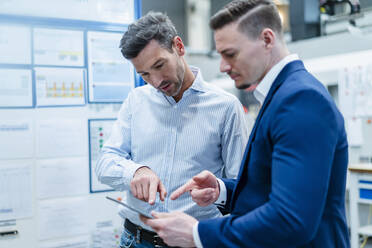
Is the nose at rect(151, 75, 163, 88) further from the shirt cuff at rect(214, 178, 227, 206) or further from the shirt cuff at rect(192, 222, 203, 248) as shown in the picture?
the shirt cuff at rect(192, 222, 203, 248)

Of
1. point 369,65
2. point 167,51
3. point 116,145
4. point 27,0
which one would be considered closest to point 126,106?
point 116,145

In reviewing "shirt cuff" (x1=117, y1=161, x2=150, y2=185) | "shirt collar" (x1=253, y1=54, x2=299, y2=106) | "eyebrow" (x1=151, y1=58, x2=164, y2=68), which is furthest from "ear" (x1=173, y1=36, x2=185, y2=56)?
"shirt collar" (x1=253, y1=54, x2=299, y2=106)

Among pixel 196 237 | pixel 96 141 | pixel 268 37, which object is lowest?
pixel 196 237

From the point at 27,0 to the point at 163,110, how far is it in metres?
0.76

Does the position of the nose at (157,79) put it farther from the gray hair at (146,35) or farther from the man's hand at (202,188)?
the man's hand at (202,188)

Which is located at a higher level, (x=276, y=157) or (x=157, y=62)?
(x=157, y=62)

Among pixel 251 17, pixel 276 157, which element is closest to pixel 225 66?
pixel 251 17

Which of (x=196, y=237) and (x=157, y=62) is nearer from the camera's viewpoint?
(x=196, y=237)

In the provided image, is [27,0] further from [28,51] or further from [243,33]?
[243,33]

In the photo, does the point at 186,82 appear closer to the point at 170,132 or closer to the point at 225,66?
the point at 170,132

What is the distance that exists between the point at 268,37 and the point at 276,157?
32 cm

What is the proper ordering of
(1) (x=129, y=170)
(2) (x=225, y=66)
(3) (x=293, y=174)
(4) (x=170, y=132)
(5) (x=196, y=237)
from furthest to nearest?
(4) (x=170, y=132), (1) (x=129, y=170), (2) (x=225, y=66), (5) (x=196, y=237), (3) (x=293, y=174)

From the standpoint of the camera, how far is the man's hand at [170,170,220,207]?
46.0 inches

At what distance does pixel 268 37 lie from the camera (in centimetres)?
93
